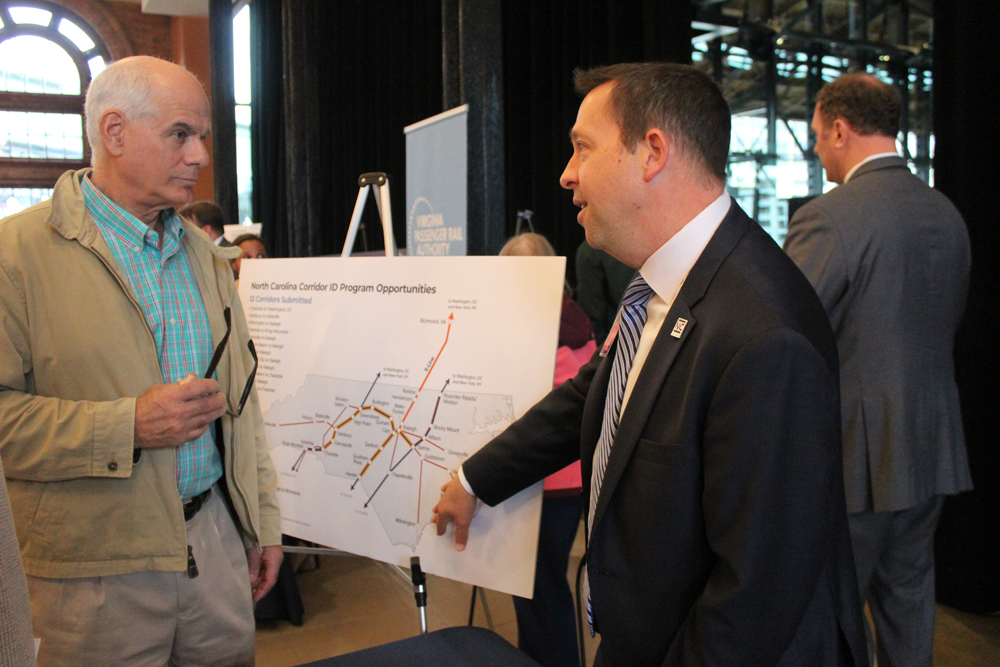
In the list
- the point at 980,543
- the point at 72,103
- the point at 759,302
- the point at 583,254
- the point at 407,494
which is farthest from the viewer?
the point at 72,103

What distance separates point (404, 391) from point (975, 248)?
2076 millimetres

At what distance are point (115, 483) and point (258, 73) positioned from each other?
809 cm

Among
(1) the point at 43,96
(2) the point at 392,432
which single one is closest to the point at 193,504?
(2) the point at 392,432

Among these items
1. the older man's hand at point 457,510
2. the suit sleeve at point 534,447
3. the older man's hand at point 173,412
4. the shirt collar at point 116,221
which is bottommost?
the older man's hand at point 457,510

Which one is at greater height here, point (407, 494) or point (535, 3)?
point (535, 3)

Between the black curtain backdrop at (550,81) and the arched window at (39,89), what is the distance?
7.79 m

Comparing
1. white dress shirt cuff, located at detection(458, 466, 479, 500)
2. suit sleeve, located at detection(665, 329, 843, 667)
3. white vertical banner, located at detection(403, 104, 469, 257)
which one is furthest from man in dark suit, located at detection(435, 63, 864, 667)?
white vertical banner, located at detection(403, 104, 469, 257)

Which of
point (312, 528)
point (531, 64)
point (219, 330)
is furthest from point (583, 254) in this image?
point (219, 330)

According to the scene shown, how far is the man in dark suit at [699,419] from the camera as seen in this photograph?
915 mm

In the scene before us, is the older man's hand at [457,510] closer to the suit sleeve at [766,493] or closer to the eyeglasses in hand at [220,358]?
the eyeglasses in hand at [220,358]

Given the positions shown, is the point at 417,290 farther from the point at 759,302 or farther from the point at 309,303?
the point at 759,302

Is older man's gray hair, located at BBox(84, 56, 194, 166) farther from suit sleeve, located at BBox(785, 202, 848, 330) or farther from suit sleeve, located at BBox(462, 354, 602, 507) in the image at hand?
suit sleeve, located at BBox(785, 202, 848, 330)

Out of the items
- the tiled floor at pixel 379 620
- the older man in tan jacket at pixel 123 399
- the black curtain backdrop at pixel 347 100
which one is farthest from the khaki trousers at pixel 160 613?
the black curtain backdrop at pixel 347 100

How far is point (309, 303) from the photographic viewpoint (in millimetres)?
2041
